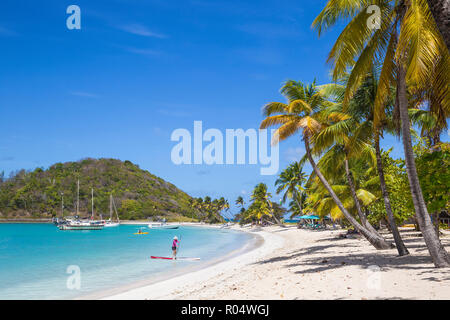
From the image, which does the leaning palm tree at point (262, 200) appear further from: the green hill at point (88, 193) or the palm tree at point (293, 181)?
the green hill at point (88, 193)

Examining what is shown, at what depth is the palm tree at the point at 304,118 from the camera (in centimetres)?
1379

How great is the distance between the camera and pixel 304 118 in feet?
46.3

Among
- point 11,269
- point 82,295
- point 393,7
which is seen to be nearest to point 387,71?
point 393,7

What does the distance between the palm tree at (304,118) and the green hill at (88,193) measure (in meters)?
120

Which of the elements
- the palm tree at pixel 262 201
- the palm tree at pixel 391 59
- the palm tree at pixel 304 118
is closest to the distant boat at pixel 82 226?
the palm tree at pixel 262 201

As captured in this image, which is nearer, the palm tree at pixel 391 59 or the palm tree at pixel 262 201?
the palm tree at pixel 391 59

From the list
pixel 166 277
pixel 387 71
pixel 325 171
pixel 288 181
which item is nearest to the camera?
pixel 387 71

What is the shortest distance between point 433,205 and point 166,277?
11.7 metres

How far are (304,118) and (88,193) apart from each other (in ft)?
444

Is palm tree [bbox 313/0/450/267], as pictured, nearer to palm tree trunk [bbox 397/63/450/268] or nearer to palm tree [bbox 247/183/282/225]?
palm tree trunk [bbox 397/63/450/268]

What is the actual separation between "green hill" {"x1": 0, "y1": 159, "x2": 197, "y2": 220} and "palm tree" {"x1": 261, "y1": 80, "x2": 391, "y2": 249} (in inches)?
4716
